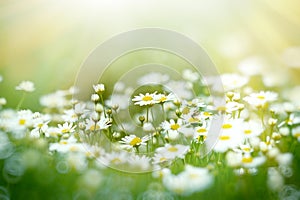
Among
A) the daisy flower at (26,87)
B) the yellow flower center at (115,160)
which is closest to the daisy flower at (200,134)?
the yellow flower center at (115,160)

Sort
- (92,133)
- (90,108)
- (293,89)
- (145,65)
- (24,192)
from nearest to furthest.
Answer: (24,192), (92,133), (90,108), (293,89), (145,65)

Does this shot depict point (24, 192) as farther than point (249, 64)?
No

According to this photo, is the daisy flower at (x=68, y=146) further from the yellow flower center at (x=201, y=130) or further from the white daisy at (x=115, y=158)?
the yellow flower center at (x=201, y=130)

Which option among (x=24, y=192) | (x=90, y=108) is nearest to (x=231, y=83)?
(x=90, y=108)

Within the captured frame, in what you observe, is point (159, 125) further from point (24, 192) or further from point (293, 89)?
point (293, 89)

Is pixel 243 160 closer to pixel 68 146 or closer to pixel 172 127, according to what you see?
pixel 172 127

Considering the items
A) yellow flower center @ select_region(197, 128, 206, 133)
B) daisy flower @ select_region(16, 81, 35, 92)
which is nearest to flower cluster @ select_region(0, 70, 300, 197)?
yellow flower center @ select_region(197, 128, 206, 133)
